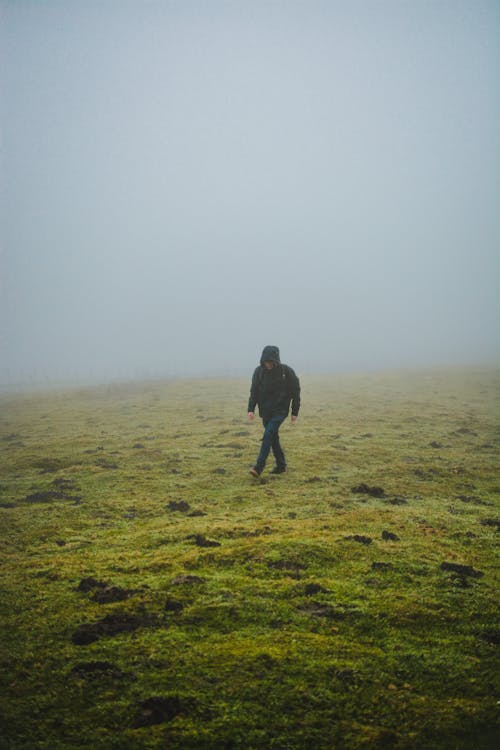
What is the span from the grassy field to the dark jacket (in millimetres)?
2134

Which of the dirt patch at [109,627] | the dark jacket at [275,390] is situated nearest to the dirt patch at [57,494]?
the dark jacket at [275,390]

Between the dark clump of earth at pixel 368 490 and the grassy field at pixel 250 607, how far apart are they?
1.3 inches

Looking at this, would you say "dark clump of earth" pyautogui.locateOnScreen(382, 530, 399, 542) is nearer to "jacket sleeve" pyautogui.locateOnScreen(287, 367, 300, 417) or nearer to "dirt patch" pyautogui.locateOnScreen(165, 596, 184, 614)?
"dirt patch" pyautogui.locateOnScreen(165, 596, 184, 614)

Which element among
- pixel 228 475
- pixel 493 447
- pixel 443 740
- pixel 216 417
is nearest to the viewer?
pixel 443 740

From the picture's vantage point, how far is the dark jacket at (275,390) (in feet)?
43.0

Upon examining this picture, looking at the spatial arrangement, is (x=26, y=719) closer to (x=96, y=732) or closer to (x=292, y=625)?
(x=96, y=732)

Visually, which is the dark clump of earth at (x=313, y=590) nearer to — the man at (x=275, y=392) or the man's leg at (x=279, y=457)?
the man at (x=275, y=392)

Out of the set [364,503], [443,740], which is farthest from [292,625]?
[364,503]

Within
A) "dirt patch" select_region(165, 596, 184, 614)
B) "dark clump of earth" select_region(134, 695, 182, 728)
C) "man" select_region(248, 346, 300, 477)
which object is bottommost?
"dark clump of earth" select_region(134, 695, 182, 728)

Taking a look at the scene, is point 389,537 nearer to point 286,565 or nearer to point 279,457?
point 286,565

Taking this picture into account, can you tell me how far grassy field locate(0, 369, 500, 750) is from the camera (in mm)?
3869

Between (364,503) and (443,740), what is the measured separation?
708 centimetres

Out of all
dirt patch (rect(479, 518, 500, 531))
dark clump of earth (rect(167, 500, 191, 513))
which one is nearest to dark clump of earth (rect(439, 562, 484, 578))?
dirt patch (rect(479, 518, 500, 531))

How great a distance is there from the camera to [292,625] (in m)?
5.30
